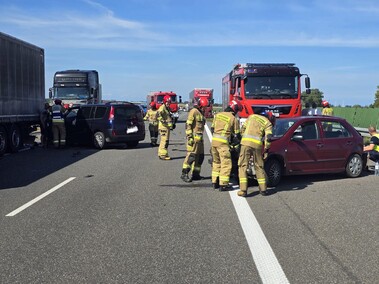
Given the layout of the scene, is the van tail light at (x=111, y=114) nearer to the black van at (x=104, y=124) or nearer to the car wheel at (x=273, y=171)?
the black van at (x=104, y=124)

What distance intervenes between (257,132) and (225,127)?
63 centimetres

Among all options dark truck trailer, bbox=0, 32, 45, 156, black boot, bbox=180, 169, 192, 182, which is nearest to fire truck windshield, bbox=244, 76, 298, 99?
dark truck trailer, bbox=0, 32, 45, 156

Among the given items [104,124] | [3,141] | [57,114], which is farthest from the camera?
[57,114]

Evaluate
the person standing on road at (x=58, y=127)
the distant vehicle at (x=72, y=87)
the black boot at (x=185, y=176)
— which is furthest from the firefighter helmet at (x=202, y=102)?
the distant vehicle at (x=72, y=87)

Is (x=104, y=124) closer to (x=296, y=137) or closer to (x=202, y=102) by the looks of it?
(x=202, y=102)

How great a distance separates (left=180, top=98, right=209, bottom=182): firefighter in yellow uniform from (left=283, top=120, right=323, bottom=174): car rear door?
182 cm

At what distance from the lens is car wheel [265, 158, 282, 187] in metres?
9.23

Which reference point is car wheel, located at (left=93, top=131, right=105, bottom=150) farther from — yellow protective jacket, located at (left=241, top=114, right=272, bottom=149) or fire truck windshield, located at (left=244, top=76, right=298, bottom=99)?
yellow protective jacket, located at (left=241, top=114, right=272, bottom=149)

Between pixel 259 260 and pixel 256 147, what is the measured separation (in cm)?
374

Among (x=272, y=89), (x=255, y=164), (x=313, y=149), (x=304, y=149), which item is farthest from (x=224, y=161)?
(x=272, y=89)

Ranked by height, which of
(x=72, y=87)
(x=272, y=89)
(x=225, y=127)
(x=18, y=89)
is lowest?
(x=225, y=127)

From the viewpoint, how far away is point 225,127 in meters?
8.70

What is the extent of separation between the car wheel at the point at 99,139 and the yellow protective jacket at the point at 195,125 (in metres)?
7.29

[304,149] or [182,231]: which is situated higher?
[304,149]
